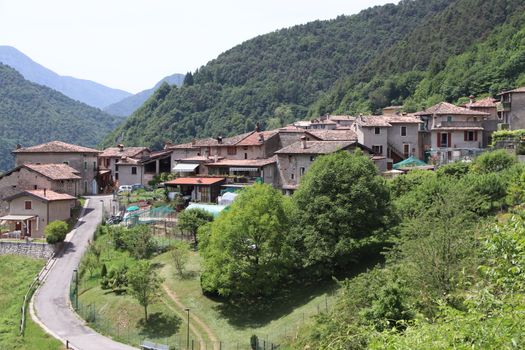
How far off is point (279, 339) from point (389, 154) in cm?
3516

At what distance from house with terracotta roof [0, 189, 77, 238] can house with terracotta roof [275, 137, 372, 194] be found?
958 inches

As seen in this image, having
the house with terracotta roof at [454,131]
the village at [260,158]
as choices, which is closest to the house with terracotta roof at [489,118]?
the village at [260,158]

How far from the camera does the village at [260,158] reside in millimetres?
56438

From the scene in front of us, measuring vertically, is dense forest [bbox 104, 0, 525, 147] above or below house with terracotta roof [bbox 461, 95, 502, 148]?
above

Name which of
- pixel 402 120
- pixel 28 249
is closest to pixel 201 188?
pixel 28 249

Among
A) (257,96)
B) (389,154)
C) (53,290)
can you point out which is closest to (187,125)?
(257,96)

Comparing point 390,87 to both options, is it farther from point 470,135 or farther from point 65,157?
point 65,157

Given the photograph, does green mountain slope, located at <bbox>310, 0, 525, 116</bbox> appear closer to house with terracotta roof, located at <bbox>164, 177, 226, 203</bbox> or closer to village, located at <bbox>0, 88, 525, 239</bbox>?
village, located at <bbox>0, 88, 525, 239</bbox>

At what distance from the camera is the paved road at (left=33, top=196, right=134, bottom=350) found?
115ft

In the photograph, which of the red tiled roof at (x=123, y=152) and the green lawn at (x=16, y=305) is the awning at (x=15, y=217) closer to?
the green lawn at (x=16, y=305)

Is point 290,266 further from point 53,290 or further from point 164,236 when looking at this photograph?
point 53,290

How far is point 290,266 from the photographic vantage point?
1538 inches

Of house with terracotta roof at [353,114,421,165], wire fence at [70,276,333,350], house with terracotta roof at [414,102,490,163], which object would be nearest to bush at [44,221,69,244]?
wire fence at [70,276,333,350]

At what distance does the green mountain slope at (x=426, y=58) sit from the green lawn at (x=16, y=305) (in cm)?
8725
